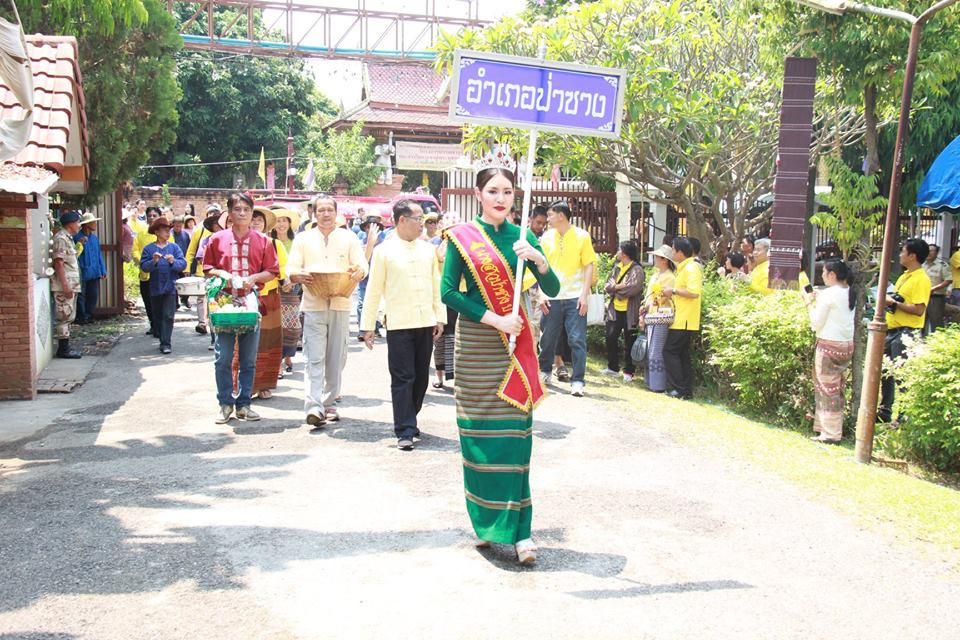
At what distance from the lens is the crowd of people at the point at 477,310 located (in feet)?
16.5

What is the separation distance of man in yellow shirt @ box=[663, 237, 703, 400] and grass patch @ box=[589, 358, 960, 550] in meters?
0.25

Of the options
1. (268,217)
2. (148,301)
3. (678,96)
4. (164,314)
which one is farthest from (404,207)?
(148,301)

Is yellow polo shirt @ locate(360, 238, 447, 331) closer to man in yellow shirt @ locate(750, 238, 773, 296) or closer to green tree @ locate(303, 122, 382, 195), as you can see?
man in yellow shirt @ locate(750, 238, 773, 296)

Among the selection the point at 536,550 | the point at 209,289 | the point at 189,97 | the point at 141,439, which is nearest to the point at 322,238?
the point at 209,289

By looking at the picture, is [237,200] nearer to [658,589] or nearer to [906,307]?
[658,589]

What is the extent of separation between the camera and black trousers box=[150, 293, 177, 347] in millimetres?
13000

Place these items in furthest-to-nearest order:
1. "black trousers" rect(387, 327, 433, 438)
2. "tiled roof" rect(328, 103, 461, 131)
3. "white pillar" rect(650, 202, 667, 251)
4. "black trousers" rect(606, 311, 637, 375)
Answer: "tiled roof" rect(328, 103, 461, 131) < "white pillar" rect(650, 202, 667, 251) < "black trousers" rect(606, 311, 637, 375) < "black trousers" rect(387, 327, 433, 438)

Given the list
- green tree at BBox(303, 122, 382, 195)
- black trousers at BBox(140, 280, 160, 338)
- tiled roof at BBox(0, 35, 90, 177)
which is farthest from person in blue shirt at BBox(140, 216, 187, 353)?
green tree at BBox(303, 122, 382, 195)

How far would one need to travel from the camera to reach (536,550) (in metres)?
4.96

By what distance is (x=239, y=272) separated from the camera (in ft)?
27.2

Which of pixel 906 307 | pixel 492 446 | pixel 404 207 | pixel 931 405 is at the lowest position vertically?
pixel 931 405

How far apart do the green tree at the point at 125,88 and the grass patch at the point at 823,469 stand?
877 centimetres

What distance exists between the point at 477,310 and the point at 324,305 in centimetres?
346

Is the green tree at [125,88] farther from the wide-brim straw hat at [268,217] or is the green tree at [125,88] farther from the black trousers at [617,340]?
the black trousers at [617,340]
